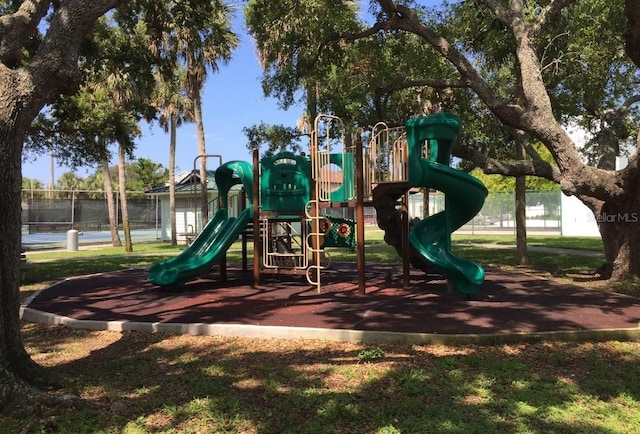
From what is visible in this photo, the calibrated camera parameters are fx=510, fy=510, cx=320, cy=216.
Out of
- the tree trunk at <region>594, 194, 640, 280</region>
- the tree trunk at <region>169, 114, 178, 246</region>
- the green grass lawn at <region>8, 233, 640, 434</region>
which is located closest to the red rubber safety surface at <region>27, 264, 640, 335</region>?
the green grass lawn at <region>8, 233, 640, 434</region>

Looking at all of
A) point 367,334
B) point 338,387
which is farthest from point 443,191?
point 338,387

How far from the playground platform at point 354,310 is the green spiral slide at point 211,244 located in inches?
14.8

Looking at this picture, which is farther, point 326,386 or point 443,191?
point 443,191

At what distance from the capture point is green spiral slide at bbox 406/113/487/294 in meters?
8.94

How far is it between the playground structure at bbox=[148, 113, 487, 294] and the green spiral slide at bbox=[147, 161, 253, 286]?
2 centimetres

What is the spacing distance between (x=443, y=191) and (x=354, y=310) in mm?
2899

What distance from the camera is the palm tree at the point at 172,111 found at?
26.6m

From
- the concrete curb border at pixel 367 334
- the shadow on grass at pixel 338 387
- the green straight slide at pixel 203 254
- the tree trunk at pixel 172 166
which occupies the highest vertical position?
the tree trunk at pixel 172 166

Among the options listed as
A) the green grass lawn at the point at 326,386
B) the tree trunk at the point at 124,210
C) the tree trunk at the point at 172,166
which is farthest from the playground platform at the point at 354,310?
the tree trunk at the point at 172,166

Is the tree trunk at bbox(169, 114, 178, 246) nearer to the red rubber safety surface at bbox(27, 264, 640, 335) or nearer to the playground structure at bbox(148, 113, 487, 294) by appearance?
the red rubber safety surface at bbox(27, 264, 640, 335)

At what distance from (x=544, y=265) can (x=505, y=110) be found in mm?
6441

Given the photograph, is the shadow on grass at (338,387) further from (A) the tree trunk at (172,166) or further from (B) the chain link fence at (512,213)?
(B) the chain link fence at (512,213)

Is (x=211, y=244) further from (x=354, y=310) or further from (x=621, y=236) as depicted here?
(x=621, y=236)

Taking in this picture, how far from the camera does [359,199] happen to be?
927cm
